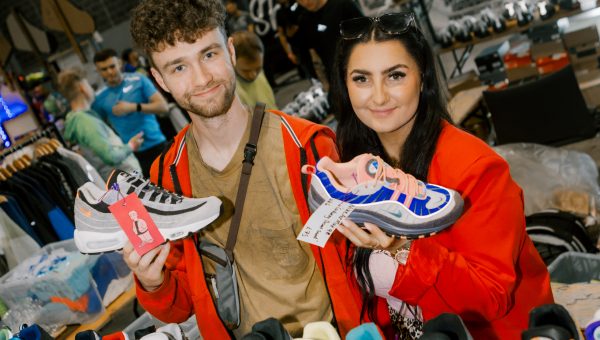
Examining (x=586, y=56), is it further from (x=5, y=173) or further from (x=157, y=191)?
(x=5, y=173)

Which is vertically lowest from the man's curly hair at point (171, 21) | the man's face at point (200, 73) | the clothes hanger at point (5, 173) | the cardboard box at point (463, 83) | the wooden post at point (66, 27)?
the cardboard box at point (463, 83)

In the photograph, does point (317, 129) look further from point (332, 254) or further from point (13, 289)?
point (13, 289)

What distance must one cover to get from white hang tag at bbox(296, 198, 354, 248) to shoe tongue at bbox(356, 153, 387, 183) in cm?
10

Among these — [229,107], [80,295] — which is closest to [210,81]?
[229,107]

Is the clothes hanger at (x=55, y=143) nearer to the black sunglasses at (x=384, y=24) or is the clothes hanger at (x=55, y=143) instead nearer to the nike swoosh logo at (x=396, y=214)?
the black sunglasses at (x=384, y=24)

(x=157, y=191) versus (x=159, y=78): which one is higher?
(x=159, y=78)

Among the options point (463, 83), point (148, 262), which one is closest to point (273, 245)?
point (148, 262)

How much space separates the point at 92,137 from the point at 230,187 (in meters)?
2.65

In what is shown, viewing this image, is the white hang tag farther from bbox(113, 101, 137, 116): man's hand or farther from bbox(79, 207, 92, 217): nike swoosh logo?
bbox(113, 101, 137, 116): man's hand

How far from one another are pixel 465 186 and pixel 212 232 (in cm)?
72

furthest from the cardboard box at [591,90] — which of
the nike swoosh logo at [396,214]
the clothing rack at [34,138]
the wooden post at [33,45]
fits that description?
the wooden post at [33,45]

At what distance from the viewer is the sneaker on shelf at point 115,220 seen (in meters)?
1.42

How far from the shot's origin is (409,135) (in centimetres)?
151

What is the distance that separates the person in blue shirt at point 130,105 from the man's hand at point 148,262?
3321 millimetres
